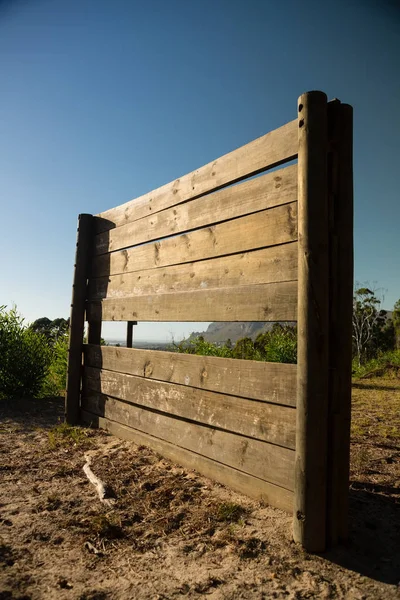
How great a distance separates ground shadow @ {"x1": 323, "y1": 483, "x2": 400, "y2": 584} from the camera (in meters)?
2.12

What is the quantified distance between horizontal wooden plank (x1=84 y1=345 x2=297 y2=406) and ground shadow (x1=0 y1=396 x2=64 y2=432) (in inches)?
60.9

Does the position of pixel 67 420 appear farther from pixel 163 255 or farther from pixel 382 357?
pixel 382 357

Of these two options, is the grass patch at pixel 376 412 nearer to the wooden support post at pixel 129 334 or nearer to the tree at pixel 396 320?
the wooden support post at pixel 129 334

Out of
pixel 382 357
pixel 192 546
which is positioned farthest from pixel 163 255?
pixel 382 357

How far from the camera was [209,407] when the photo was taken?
130 inches

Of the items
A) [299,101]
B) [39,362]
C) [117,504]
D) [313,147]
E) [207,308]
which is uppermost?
[299,101]

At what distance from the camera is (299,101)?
104 inches

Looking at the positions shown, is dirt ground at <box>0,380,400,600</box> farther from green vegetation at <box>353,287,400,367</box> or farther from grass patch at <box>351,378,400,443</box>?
green vegetation at <box>353,287,400,367</box>

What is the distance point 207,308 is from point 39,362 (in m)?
4.78

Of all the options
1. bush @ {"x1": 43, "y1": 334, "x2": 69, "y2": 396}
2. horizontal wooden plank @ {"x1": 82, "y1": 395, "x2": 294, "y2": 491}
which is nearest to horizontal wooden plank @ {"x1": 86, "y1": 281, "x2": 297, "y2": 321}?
horizontal wooden plank @ {"x1": 82, "y1": 395, "x2": 294, "y2": 491}

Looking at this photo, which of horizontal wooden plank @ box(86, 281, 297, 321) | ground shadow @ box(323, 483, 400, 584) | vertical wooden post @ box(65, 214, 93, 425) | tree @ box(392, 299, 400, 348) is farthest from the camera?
tree @ box(392, 299, 400, 348)

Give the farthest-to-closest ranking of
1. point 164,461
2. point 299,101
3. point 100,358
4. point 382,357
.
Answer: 1. point 382,357
2. point 100,358
3. point 164,461
4. point 299,101

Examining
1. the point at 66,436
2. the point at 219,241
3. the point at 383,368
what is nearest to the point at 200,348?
the point at 66,436

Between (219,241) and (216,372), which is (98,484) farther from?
(219,241)
